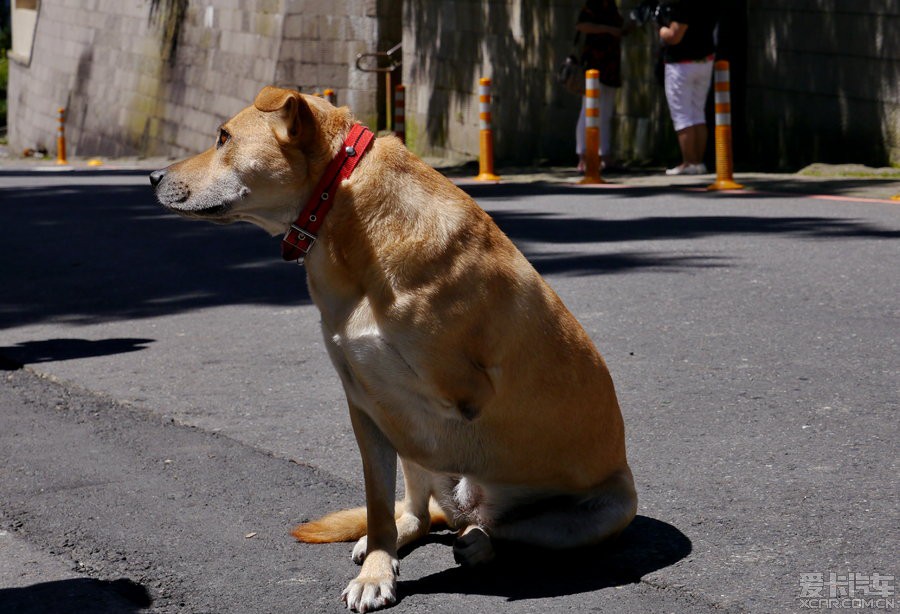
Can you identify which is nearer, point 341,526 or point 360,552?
point 360,552

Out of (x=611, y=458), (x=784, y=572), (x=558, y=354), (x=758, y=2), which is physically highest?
(x=758, y=2)

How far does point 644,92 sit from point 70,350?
10.9 m

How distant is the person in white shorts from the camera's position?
1420 centimetres

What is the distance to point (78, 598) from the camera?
394 cm

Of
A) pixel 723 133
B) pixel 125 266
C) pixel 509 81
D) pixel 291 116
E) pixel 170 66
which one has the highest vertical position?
pixel 170 66

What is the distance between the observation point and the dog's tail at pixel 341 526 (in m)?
4.39

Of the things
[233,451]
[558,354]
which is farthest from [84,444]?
[558,354]

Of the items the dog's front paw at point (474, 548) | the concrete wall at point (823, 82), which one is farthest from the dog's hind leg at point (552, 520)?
the concrete wall at point (823, 82)

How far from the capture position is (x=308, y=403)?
6.37 meters

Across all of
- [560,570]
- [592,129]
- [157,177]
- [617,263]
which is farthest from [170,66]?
[560,570]

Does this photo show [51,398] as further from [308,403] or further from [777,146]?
[777,146]

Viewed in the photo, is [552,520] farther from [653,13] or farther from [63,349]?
[653,13]

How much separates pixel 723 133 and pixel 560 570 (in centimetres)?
994

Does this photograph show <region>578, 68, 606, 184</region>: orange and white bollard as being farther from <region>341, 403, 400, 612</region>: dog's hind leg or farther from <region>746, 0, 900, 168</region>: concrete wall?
<region>341, 403, 400, 612</region>: dog's hind leg
